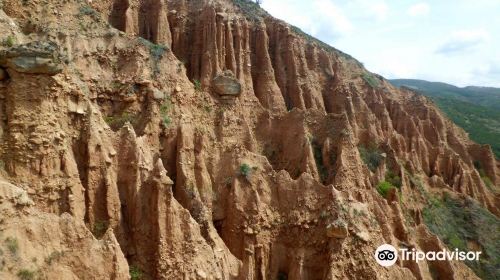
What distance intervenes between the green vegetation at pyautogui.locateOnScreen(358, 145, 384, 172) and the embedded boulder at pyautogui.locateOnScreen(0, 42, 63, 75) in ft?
87.3

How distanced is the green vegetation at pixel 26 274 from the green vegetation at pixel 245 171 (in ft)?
38.2

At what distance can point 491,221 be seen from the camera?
4175 centimetres

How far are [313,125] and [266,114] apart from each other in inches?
129

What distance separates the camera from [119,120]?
22375mm

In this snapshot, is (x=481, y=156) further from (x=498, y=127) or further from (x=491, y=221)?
(x=498, y=127)

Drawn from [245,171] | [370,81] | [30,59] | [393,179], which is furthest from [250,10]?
[30,59]

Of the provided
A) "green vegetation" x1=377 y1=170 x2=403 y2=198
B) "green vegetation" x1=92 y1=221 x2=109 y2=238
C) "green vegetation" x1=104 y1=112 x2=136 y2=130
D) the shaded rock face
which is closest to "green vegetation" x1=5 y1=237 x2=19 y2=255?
the shaded rock face

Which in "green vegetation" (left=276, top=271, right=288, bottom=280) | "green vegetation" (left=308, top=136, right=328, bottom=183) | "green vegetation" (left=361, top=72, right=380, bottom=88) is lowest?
"green vegetation" (left=276, top=271, right=288, bottom=280)

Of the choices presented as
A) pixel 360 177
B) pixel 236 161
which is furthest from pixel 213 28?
pixel 360 177

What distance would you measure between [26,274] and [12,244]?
101 cm

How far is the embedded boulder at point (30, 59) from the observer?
53.2 feet

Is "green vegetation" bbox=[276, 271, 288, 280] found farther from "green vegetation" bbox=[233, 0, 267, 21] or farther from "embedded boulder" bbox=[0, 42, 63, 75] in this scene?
"green vegetation" bbox=[233, 0, 267, 21]

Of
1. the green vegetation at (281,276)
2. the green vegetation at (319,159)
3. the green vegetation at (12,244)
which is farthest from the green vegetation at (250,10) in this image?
the green vegetation at (12,244)

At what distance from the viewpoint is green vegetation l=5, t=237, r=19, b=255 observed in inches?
544
